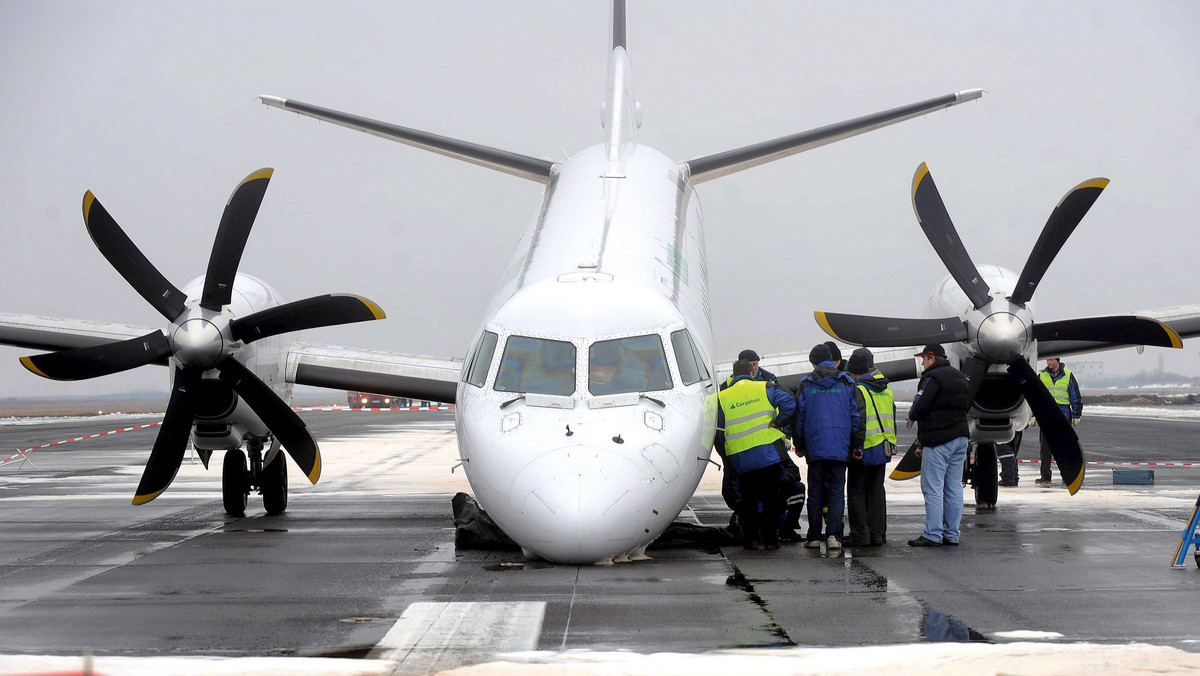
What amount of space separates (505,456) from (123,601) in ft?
10.2

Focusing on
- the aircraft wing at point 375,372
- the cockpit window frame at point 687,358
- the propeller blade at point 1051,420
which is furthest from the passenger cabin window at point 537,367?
the propeller blade at point 1051,420

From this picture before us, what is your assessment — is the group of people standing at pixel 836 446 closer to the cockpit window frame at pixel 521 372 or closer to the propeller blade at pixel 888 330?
the propeller blade at pixel 888 330

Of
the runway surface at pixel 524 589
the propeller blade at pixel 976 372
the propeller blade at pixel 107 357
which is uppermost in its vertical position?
the propeller blade at pixel 107 357

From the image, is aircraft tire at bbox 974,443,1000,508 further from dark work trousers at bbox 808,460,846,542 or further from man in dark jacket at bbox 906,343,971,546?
dark work trousers at bbox 808,460,846,542

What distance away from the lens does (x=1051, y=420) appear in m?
14.3

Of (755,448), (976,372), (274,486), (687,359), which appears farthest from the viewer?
(274,486)

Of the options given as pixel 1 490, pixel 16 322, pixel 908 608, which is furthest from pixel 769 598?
pixel 1 490

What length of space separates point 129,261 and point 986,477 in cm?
1099

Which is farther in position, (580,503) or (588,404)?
(588,404)

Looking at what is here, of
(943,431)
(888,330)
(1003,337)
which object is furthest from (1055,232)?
(943,431)

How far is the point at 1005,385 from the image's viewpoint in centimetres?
1470

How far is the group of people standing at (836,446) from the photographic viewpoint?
11.8m

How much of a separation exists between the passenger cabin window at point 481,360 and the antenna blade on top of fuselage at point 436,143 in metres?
6.74

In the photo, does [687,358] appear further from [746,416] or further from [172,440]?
[172,440]
